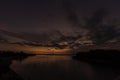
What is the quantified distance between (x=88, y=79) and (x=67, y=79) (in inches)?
218

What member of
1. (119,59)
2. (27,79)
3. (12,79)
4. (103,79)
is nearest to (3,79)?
(12,79)

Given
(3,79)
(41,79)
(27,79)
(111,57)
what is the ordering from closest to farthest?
(3,79) < (27,79) < (41,79) < (111,57)

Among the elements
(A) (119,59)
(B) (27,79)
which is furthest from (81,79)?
(A) (119,59)

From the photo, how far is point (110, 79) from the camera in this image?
4781 centimetres

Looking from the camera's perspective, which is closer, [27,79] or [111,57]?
[27,79]

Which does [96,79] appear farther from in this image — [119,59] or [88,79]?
[119,59]

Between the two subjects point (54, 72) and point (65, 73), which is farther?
point (54, 72)

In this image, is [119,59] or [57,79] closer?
[57,79]

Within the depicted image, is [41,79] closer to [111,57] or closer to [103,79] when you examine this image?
[103,79]

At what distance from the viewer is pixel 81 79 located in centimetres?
4753

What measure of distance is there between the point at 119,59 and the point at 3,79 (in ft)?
381

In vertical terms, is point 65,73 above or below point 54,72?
below

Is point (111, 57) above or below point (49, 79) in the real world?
above

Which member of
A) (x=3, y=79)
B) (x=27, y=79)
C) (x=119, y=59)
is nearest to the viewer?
(x=3, y=79)
